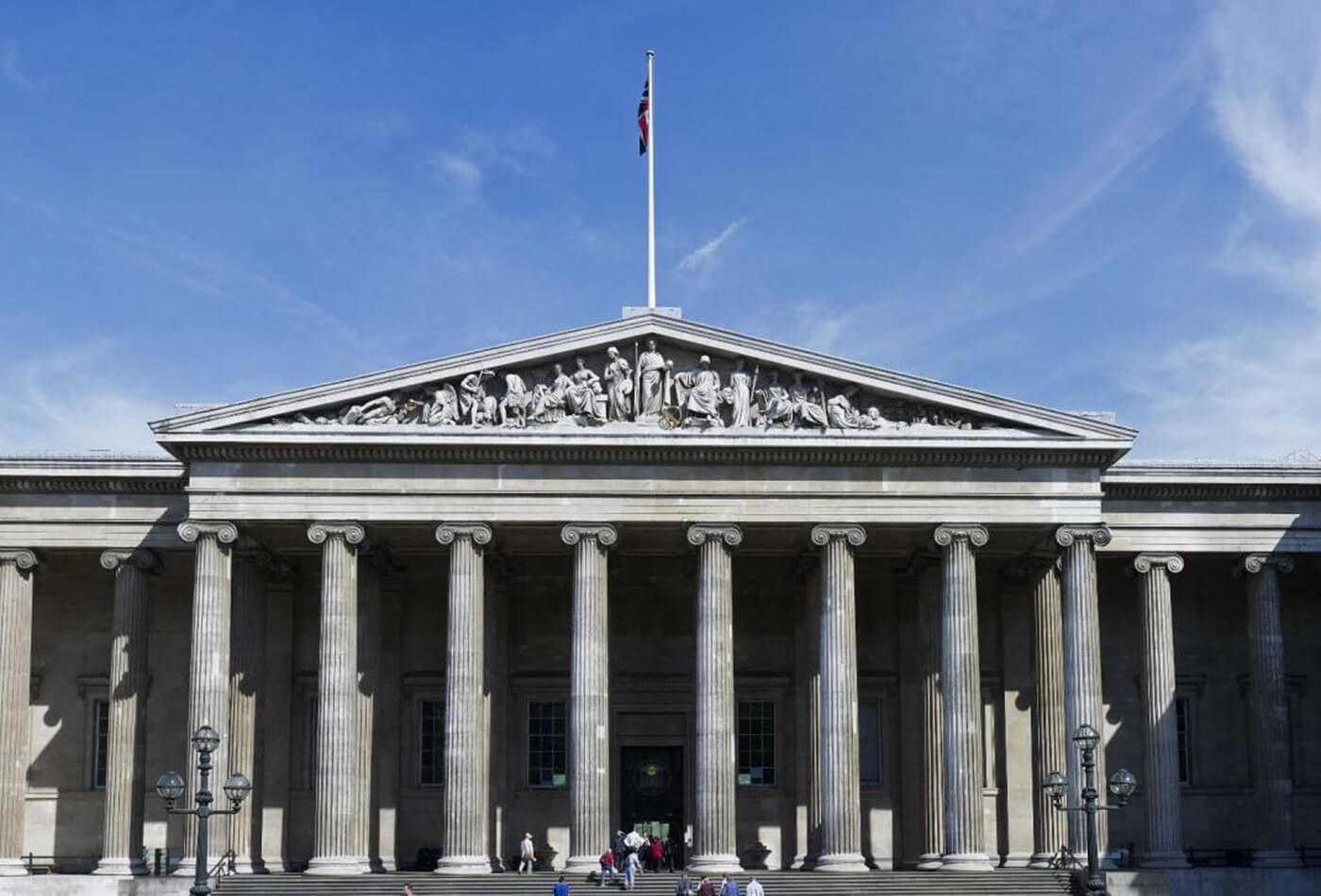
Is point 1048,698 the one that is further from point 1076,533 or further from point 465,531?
point 465,531

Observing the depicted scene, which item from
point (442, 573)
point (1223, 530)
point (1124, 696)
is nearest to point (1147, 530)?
point (1223, 530)

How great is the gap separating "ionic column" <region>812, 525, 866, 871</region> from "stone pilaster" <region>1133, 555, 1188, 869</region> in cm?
872

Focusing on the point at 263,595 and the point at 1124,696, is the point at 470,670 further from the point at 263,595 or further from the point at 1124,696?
the point at 1124,696

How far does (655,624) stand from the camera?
5844 cm

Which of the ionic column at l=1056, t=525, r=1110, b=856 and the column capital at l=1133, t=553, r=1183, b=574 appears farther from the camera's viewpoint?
the column capital at l=1133, t=553, r=1183, b=574

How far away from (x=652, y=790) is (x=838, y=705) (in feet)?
32.1

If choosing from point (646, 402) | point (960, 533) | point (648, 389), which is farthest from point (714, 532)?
point (960, 533)

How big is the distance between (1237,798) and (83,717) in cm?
3449

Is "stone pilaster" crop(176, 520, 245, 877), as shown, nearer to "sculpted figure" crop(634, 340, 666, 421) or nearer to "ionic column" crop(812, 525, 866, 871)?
"sculpted figure" crop(634, 340, 666, 421)

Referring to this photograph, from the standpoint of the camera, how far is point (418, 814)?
56.8 m

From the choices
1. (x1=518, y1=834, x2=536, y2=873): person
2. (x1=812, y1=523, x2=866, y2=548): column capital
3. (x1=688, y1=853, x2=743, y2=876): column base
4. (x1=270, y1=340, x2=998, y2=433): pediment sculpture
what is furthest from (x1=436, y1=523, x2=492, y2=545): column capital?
(x1=688, y1=853, x2=743, y2=876): column base

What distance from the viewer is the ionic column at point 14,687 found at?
52.3 meters

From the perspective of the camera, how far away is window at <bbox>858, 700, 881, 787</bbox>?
57.2m

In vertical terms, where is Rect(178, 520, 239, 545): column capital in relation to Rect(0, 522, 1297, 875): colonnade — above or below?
above
